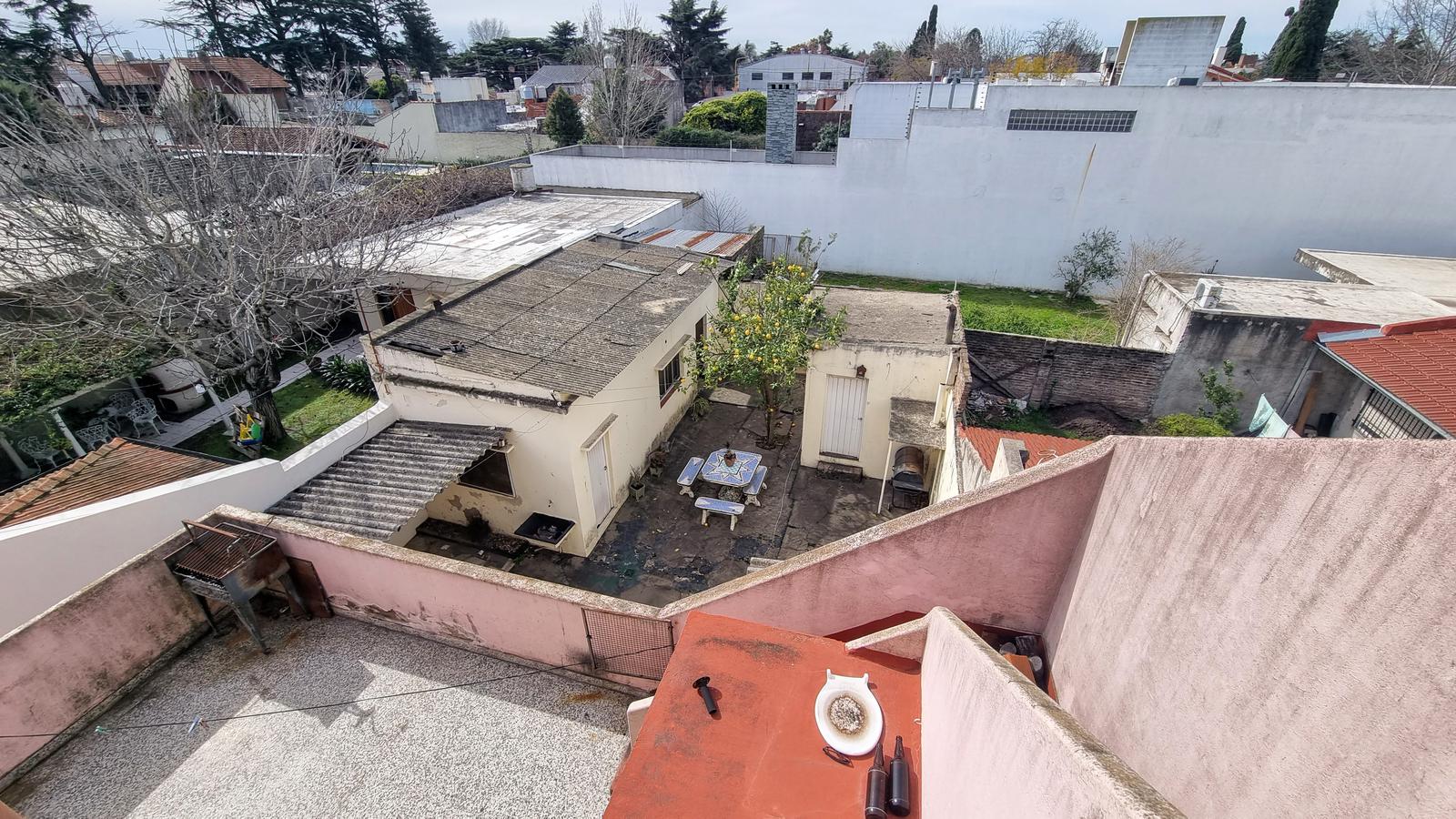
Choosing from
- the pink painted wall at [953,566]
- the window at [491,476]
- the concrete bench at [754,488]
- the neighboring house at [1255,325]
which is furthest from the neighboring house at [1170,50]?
the window at [491,476]

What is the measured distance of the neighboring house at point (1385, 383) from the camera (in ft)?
31.2

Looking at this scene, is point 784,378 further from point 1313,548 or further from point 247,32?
point 247,32

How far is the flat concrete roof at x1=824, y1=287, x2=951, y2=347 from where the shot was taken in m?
11.7

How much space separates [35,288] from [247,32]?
3872 cm

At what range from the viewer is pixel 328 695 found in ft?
19.2

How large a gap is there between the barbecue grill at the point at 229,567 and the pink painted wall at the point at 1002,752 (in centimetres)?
645

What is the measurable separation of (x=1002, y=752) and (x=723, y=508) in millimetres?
8713

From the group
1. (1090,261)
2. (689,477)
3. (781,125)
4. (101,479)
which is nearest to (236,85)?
(781,125)

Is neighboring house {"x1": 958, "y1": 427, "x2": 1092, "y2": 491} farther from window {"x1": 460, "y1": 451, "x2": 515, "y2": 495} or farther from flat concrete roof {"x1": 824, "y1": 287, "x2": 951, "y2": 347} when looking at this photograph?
window {"x1": 460, "y1": 451, "x2": 515, "y2": 495}

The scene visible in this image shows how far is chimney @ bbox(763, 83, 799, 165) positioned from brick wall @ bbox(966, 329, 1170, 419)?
14.3 m

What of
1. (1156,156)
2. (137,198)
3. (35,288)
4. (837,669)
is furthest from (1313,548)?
(1156,156)

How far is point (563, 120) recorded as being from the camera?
31734mm

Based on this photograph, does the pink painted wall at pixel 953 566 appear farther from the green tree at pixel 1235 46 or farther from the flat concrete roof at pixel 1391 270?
the green tree at pixel 1235 46

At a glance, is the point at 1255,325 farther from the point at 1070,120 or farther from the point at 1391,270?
the point at 1070,120
